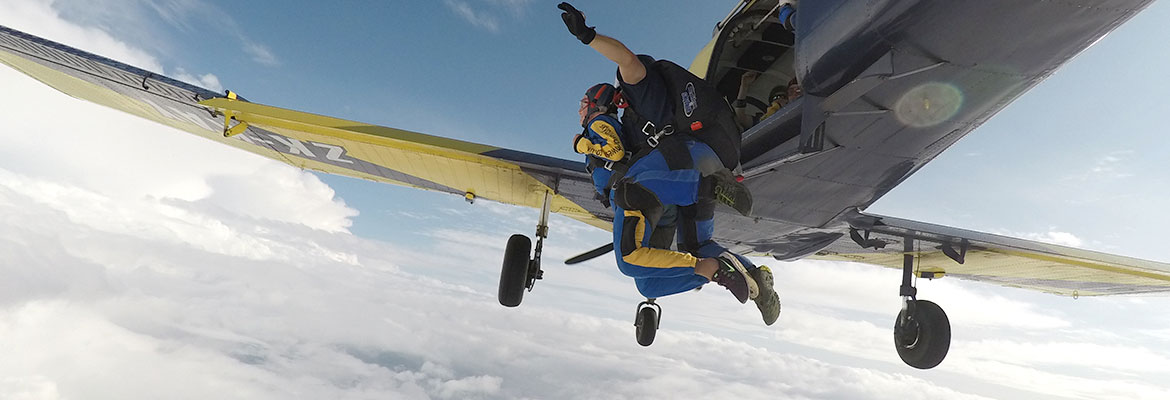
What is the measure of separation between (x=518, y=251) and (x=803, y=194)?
325 cm

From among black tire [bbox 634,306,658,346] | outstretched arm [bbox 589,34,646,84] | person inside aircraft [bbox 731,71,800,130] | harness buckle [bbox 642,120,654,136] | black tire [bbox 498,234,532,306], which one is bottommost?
black tire [bbox 634,306,658,346]

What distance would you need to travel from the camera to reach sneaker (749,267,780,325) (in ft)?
11.7

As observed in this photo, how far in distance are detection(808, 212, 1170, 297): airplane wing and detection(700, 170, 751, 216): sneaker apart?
2.94 metres

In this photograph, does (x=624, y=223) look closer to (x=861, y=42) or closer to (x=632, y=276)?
(x=632, y=276)

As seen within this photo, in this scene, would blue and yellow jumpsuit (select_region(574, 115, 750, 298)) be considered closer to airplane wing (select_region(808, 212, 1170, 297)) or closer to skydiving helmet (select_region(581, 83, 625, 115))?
skydiving helmet (select_region(581, 83, 625, 115))

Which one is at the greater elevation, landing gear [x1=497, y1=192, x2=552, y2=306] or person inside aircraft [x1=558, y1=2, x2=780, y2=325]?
person inside aircraft [x1=558, y1=2, x2=780, y2=325]

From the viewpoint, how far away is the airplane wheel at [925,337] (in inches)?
271

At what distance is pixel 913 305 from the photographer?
7.21 metres

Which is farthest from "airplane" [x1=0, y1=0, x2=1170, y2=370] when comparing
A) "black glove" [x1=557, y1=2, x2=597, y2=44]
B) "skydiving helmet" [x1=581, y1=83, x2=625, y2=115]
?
"black glove" [x1=557, y1=2, x2=597, y2=44]

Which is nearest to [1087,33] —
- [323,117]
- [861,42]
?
[861,42]

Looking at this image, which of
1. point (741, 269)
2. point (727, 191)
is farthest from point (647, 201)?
point (741, 269)

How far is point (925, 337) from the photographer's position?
6930 mm

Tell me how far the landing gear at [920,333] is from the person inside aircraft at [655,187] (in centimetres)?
437

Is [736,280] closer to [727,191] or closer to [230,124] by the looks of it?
[727,191]
